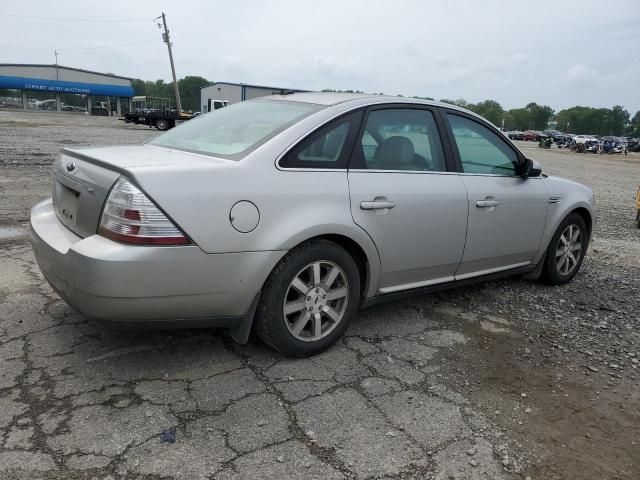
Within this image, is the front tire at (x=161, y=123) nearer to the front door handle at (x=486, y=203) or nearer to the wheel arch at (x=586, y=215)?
the wheel arch at (x=586, y=215)

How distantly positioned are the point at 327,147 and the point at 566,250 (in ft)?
9.44

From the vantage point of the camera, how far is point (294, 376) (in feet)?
9.81

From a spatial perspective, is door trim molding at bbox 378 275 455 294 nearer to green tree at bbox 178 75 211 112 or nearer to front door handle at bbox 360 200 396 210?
front door handle at bbox 360 200 396 210

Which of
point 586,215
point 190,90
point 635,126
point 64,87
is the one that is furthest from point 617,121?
point 586,215

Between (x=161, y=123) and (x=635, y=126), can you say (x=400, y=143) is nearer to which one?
(x=161, y=123)

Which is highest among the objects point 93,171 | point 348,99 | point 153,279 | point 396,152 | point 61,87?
point 61,87

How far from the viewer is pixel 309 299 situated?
311cm

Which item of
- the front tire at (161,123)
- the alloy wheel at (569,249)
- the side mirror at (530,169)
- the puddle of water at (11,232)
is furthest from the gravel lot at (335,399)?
the front tire at (161,123)

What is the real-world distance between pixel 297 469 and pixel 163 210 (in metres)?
1.33

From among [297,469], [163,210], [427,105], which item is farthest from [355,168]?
[297,469]

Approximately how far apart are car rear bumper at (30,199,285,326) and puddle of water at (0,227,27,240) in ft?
9.71

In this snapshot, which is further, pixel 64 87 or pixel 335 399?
pixel 64 87

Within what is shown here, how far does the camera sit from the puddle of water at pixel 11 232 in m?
5.41

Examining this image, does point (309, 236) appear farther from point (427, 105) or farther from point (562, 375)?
point (562, 375)
